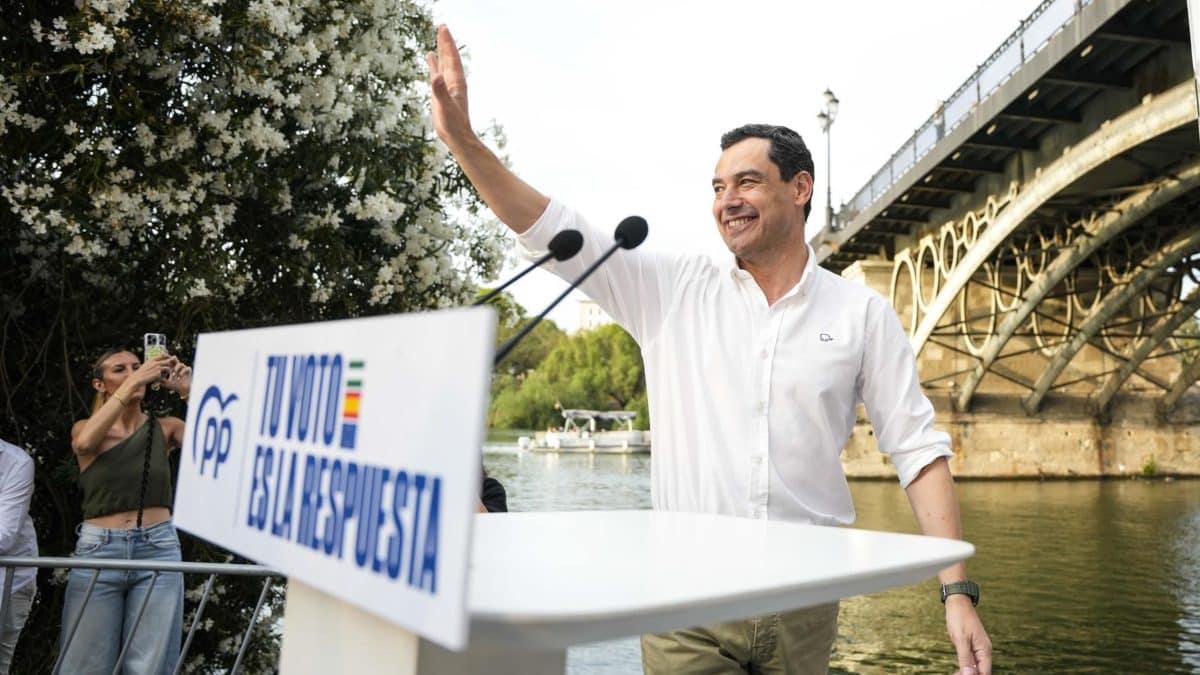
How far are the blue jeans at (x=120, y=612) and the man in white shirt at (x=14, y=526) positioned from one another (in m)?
0.17

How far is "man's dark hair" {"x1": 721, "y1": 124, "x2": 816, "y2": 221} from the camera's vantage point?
2.48 metres

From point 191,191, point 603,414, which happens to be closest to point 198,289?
point 191,191

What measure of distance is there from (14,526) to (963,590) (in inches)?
133

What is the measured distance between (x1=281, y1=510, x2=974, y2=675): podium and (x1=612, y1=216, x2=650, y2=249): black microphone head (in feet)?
1.79

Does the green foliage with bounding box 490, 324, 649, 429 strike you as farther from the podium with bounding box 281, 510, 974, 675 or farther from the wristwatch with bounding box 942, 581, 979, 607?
the podium with bounding box 281, 510, 974, 675

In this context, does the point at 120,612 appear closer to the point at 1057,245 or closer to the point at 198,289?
the point at 198,289

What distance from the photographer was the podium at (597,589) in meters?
1.02

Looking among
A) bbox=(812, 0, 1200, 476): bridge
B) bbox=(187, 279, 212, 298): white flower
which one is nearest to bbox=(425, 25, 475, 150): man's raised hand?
bbox=(187, 279, 212, 298): white flower

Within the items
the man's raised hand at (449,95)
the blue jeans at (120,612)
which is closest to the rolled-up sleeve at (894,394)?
the man's raised hand at (449,95)

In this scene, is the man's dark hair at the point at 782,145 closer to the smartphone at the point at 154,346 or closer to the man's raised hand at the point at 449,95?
the man's raised hand at the point at 449,95

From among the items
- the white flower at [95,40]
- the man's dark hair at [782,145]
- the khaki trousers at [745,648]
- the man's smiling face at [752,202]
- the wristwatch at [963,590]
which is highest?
the white flower at [95,40]

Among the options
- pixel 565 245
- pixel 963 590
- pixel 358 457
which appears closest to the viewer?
pixel 358 457

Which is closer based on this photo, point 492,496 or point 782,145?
point 782,145

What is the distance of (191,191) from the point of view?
4.32 metres
